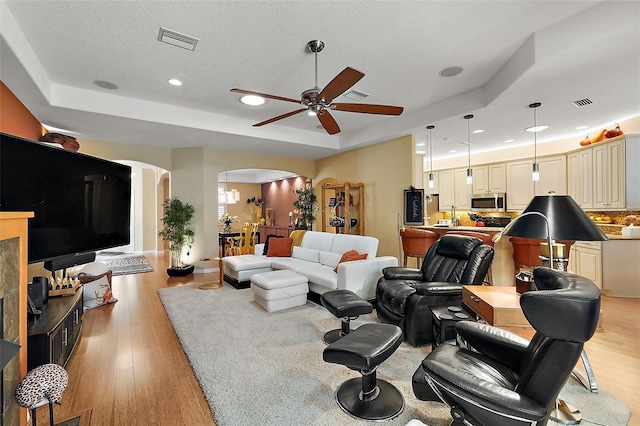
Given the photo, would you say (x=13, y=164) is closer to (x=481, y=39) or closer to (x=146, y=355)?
(x=146, y=355)

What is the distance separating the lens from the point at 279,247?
578 centimetres

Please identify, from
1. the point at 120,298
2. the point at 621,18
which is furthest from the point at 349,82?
the point at 120,298

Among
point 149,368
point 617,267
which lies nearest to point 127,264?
point 149,368

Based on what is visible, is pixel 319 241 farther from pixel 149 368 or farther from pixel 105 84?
pixel 105 84

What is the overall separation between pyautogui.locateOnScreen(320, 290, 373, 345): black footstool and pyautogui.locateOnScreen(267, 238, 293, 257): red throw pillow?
8.71ft

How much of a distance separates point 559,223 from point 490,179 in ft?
18.3

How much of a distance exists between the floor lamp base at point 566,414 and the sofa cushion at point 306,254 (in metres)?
3.67

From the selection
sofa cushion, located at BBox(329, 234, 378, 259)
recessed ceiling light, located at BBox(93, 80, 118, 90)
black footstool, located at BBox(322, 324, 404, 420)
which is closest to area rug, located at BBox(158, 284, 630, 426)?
black footstool, located at BBox(322, 324, 404, 420)

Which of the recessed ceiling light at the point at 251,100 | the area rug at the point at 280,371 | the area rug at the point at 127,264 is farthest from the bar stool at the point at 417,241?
the area rug at the point at 127,264

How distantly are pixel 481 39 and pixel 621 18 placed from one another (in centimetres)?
99

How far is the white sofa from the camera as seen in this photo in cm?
393

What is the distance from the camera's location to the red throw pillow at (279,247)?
5746 millimetres

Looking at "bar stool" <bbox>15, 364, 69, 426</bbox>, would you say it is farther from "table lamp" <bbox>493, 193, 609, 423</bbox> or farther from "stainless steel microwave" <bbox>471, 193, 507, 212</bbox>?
"stainless steel microwave" <bbox>471, 193, 507, 212</bbox>

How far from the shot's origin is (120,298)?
4.64 m
